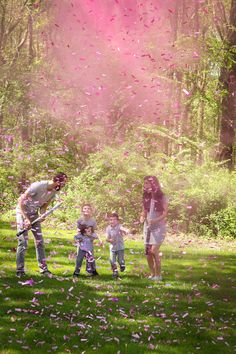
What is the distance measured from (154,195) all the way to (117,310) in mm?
2786

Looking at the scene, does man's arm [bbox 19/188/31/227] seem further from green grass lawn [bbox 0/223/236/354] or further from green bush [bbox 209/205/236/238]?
green bush [bbox 209/205/236/238]

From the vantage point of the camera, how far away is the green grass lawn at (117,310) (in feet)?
20.0

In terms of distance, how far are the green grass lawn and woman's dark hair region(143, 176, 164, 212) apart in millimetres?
1393

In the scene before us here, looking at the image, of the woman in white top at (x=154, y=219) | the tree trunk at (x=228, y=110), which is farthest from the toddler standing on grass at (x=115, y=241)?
the tree trunk at (x=228, y=110)

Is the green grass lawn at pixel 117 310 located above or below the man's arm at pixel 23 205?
below

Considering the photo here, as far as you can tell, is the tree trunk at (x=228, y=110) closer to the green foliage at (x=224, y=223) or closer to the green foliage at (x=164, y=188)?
the green foliage at (x=164, y=188)

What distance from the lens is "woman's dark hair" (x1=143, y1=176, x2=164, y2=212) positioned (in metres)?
9.54

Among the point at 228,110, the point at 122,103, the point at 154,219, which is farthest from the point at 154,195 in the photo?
the point at 122,103

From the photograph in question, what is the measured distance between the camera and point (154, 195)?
978 centimetres

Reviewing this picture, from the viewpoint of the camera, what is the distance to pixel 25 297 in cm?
786

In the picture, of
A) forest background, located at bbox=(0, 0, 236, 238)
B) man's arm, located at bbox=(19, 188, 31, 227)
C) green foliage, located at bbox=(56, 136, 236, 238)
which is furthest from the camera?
forest background, located at bbox=(0, 0, 236, 238)

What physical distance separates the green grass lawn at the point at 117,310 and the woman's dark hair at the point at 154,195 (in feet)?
4.57

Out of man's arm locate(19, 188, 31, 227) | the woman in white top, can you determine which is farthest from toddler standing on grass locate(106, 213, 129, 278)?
man's arm locate(19, 188, 31, 227)

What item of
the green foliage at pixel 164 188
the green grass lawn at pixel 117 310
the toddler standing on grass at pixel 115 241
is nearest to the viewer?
the green grass lawn at pixel 117 310
